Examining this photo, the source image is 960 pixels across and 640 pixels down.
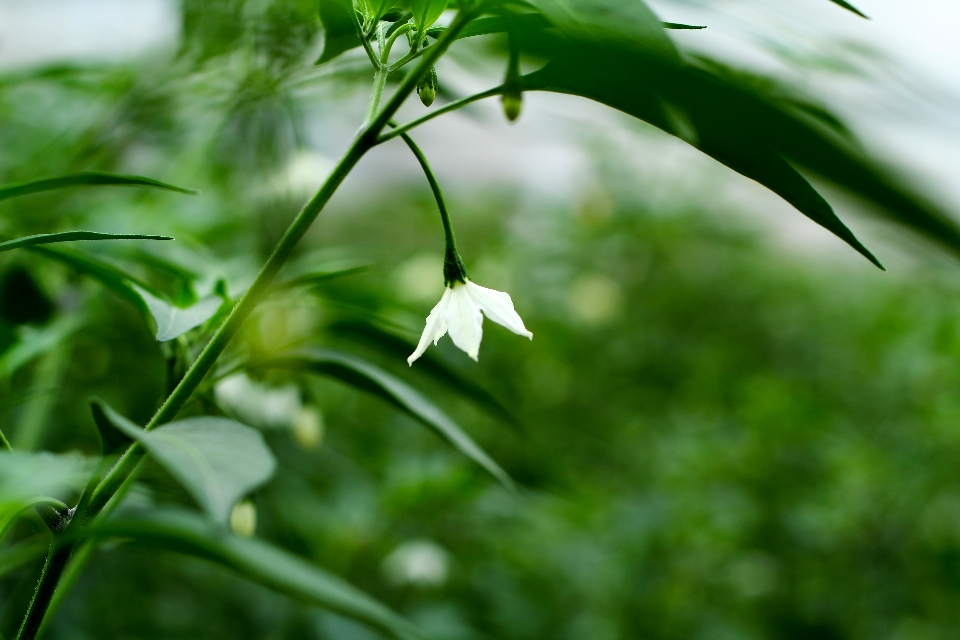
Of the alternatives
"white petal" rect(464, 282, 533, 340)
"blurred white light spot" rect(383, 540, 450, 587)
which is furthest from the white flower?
"blurred white light spot" rect(383, 540, 450, 587)

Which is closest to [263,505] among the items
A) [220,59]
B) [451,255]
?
[220,59]

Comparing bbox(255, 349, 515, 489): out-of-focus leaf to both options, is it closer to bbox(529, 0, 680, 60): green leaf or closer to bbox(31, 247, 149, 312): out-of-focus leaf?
bbox(31, 247, 149, 312): out-of-focus leaf

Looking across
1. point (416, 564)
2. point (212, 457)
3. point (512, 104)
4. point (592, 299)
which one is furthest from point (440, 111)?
point (592, 299)

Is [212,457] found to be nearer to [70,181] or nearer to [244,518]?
[70,181]

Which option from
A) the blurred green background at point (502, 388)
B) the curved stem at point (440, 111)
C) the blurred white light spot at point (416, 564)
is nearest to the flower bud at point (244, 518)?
the blurred green background at point (502, 388)

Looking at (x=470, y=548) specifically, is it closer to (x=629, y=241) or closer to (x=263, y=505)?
(x=263, y=505)
